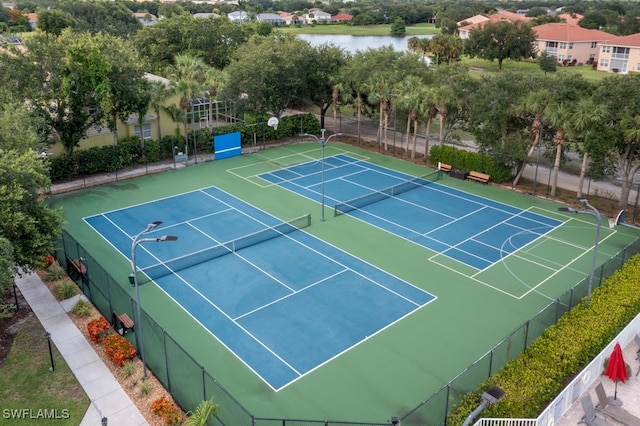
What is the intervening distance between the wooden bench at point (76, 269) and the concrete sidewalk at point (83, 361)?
3.93 ft

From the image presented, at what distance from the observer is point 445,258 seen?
27.0m

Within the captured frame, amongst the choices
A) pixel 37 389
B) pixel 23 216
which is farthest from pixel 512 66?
pixel 37 389

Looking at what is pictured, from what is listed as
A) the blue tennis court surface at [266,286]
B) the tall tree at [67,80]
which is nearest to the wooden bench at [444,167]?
the blue tennis court surface at [266,286]

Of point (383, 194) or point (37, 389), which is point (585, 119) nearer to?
point (383, 194)

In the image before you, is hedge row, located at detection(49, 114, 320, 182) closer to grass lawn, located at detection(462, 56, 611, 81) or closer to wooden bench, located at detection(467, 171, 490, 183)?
wooden bench, located at detection(467, 171, 490, 183)

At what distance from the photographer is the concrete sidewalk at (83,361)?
16547 mm

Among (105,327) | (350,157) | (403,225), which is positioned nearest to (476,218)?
(403,225)

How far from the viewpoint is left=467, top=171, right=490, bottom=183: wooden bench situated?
123ft

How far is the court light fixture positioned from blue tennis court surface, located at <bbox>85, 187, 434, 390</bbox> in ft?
19.8

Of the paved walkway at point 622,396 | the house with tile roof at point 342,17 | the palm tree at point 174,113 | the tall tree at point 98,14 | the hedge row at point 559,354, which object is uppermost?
the house with tile roof at point 342,17

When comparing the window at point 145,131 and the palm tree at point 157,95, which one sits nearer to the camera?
the palm tree at point 157,95

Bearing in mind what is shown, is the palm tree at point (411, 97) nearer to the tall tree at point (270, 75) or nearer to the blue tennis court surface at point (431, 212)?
the blue tennis court surface at point (431, 212)

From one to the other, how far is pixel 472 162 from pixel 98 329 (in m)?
27.0

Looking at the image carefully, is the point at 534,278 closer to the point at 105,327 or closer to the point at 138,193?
the point at 105,327
